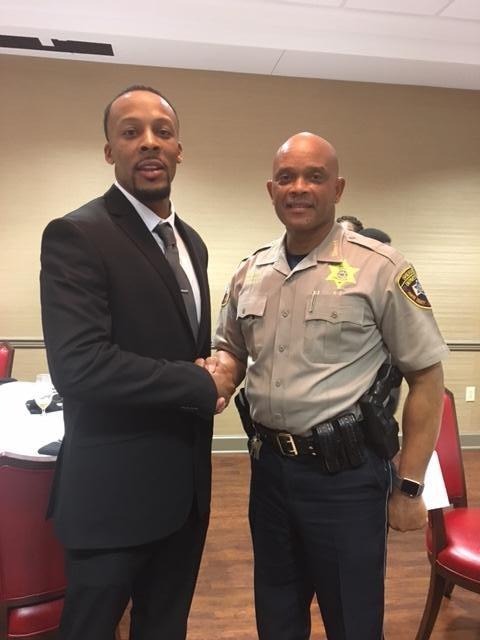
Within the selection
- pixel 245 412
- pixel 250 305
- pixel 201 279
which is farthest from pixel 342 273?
pixel 245 412

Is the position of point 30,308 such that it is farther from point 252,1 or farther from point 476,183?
point 476,183

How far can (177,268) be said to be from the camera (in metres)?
1.30

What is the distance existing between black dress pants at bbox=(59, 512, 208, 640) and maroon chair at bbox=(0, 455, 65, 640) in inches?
9.6

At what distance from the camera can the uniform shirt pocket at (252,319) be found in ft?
4.69

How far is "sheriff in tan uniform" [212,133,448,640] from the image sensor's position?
131 cm

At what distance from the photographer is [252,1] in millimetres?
3203

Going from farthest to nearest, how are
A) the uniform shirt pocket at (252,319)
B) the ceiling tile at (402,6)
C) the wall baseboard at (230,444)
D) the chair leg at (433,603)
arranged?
the wall baseboard at (230,444)
the ceiling tile at (402,6)
the chair leg at (433,603)
the uniform shirt pocket at (252,319)

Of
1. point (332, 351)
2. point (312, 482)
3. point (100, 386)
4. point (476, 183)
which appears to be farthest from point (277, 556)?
point (476, 183)

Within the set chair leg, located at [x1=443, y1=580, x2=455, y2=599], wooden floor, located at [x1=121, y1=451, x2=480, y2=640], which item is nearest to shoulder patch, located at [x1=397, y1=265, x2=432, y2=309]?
wooden floor, located at [x1=121, y1=451, x2=480, y2=640]

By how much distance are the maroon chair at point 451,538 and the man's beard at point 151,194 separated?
48.5 inches

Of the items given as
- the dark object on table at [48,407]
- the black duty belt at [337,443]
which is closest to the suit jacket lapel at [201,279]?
the black duty belt at [337,443]

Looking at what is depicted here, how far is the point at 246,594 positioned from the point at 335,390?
4.74 ft

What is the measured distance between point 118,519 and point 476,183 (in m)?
4.08

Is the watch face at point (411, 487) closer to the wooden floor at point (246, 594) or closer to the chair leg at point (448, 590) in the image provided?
the wooden floor at point (246, 594)
